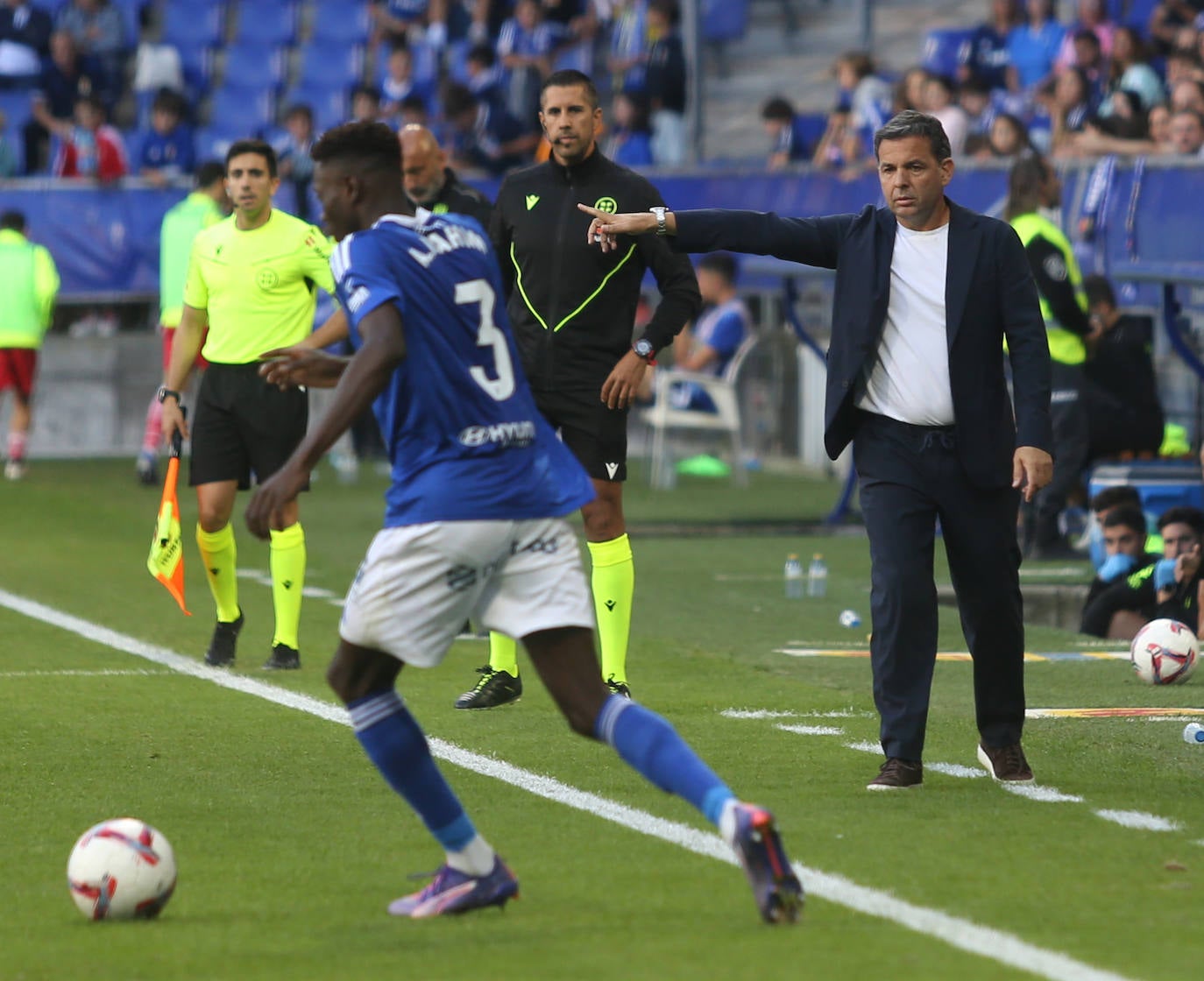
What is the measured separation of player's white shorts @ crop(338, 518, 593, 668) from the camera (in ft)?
17.0

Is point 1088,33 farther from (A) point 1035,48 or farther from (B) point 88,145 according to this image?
(B) point 88,145

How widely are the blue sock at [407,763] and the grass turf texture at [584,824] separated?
8.8 inches

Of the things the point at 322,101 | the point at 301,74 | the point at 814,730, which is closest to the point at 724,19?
the point at 322,101

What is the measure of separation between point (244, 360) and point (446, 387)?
464 cm

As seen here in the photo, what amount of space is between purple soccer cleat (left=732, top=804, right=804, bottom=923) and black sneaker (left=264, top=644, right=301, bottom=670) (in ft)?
16.1

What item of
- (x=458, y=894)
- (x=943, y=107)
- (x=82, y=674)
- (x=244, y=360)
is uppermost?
(x=943, y=107)

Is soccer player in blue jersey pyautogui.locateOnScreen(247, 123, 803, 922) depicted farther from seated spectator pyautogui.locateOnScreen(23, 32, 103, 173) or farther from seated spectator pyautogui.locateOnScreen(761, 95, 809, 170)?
seated spectator pyautogui.locateOnScreen(23, 32, 103, 173)

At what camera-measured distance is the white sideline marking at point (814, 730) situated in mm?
7918

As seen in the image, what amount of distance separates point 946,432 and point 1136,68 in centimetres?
1184

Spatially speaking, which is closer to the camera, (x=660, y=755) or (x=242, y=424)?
(x=660, y=755)

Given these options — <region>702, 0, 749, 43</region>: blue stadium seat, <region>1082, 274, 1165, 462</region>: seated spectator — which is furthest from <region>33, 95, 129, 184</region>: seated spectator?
<region>1082, 274, 1165, 462</region>: seated spectator

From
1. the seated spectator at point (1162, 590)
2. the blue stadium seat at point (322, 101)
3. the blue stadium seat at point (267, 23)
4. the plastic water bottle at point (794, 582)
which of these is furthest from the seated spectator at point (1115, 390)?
the blue stadium seat at point (267, 23)

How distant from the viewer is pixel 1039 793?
6742mm

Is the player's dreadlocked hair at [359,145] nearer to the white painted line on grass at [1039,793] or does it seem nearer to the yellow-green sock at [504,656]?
the white painted line on grass at [1039,793]
